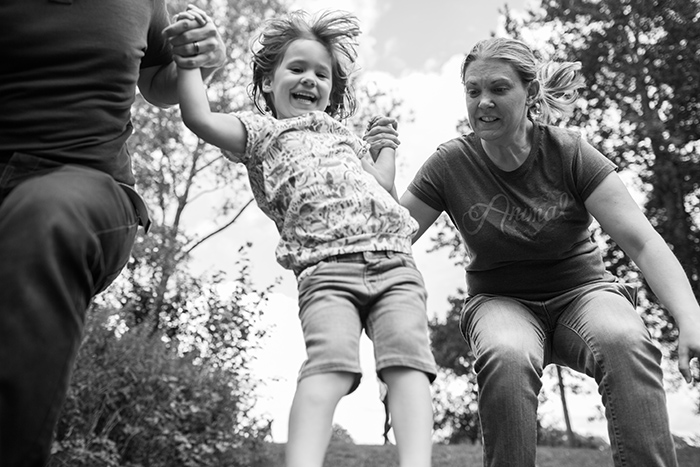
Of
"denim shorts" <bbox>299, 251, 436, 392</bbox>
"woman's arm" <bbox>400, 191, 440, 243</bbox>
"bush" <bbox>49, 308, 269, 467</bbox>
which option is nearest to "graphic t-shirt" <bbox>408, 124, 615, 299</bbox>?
"woman's arm" <bbox>400, 191, 440, 243</bbox>

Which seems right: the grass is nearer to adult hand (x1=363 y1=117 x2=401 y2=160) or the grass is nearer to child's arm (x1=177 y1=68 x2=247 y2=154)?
adult hand (x1=363 y1=117 x2=401 y2=160)

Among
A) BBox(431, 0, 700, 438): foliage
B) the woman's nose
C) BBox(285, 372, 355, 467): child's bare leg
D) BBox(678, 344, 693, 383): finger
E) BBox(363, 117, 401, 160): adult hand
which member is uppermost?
BBox(431, 0, 700, 438): foliage

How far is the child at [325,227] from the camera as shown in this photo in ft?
6.53

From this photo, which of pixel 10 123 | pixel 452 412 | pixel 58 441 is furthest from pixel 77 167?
pixel 452 412

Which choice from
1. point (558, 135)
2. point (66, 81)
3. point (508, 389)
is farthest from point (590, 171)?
point (66, 81)

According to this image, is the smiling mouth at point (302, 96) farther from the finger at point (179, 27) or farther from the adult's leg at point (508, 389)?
the adult's leg at point (508, 389)

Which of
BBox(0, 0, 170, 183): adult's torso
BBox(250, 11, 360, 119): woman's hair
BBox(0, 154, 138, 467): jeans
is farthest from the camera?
BBox(250, 11, 360, 119): woman's hair

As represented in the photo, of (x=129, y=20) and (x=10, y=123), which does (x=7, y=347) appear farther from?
(x=129, y=20)

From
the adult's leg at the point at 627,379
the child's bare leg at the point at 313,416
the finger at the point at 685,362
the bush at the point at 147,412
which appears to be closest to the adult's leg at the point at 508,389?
the adult's leg at the point at 627,379

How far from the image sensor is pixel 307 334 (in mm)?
2080

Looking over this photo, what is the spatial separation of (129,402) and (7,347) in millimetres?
5353

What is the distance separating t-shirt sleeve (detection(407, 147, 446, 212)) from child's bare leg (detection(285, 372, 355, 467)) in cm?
113

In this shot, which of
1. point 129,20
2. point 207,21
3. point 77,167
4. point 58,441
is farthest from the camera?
point 58,441

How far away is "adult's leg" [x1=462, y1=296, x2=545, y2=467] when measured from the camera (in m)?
2.33
